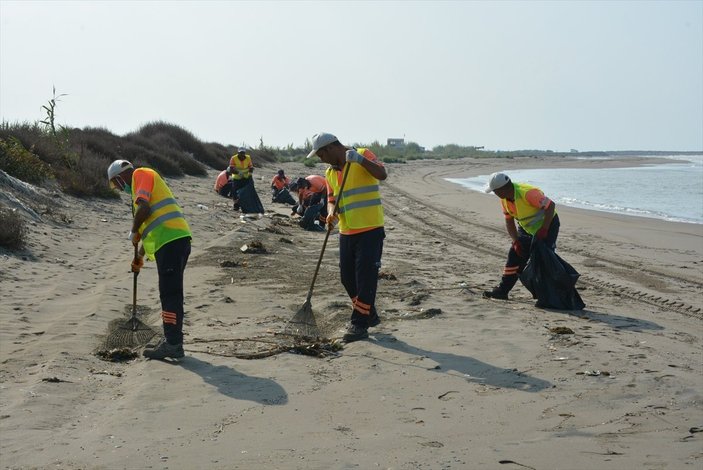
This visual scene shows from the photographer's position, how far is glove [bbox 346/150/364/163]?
23.1ft

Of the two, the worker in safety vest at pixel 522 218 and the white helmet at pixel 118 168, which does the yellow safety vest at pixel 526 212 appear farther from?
the white helmet at pixel 118 168

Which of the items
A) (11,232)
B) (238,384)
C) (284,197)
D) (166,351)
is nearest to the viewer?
(238,384)

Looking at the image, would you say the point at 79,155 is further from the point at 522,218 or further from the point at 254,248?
the point at 522,218

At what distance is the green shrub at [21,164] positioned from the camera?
50.4 feet

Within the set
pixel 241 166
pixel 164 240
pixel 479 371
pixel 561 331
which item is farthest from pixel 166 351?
pixel 241 166

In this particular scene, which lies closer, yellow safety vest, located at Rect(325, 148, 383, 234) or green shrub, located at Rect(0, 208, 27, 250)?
yellow safety vest, located at Rect(325, 148, 383, 234)

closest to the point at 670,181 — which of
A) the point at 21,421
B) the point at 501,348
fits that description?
the point at 501,348

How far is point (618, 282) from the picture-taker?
1114 centimetres

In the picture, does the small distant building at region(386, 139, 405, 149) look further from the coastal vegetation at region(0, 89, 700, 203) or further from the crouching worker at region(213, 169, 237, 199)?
the crouching worker at region(213, 169, 237, 199)

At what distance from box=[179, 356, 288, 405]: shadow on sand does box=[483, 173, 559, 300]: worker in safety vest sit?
3.64 meters

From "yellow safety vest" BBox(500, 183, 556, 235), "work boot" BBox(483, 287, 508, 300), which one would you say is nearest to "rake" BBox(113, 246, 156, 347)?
"work boot" BBox(483, 287, 508, 300)

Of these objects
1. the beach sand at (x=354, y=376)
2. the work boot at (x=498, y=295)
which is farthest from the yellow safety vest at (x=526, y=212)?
the beach sand at (x=354, y=376)

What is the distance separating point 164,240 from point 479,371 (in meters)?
2.62

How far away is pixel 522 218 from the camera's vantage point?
9.09m
